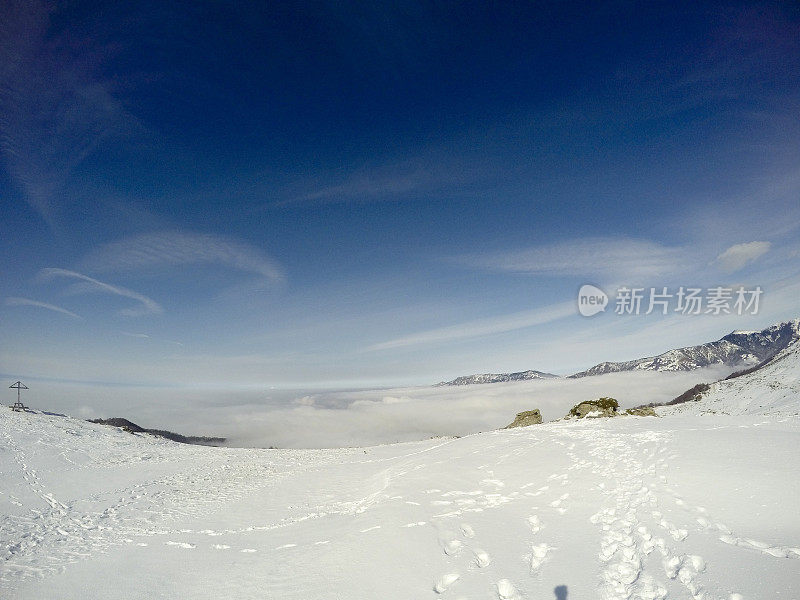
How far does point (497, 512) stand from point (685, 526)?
4401 millimetres

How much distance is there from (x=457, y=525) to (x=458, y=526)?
0.07m

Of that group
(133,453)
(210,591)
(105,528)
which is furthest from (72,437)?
(210,591)

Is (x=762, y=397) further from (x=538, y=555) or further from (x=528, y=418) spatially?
(x=538, y=555)

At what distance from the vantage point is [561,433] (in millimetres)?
20203

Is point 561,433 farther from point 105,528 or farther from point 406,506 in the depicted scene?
point 105,528

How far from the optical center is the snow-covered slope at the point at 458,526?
698 centimetres

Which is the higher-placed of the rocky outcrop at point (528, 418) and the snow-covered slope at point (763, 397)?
the snow-covered slope at point (763, 397)

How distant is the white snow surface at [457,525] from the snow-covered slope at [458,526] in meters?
0.05

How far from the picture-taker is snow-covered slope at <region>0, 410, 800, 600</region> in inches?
275

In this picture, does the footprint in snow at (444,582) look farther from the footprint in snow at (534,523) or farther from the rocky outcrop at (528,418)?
the rocky outcrop at (528,418)

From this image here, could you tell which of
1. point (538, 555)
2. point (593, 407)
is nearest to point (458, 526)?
point (538, 555)

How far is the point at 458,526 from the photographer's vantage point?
9.70 meters

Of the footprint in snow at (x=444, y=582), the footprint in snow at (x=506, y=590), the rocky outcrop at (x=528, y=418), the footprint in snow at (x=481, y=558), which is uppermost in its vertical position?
the footprint in snow at (x=506, y=590)

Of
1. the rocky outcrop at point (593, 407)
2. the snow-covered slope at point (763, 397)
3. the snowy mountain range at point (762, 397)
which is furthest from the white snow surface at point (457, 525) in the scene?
the snow-covered slope at point (763, 397)
